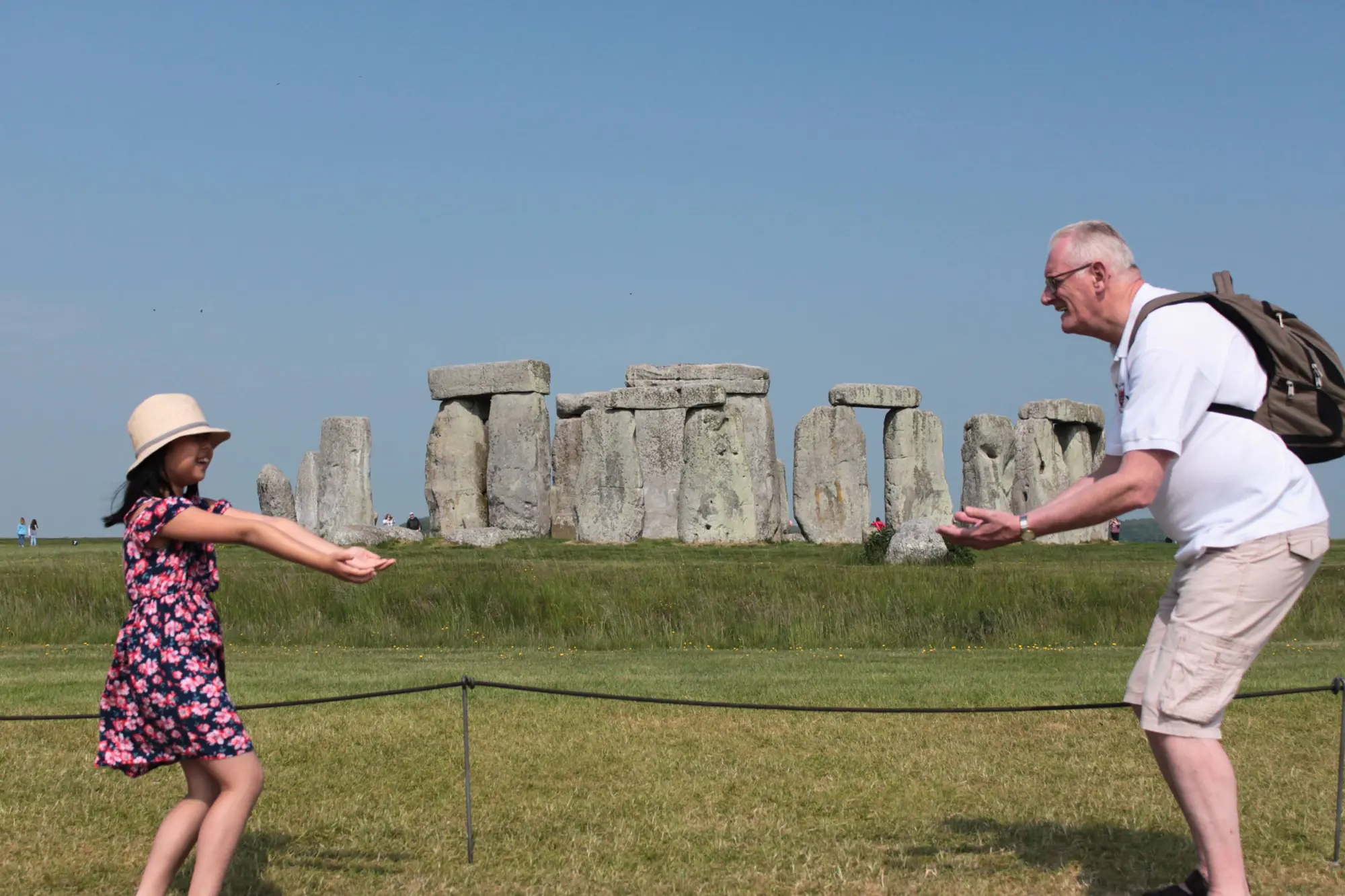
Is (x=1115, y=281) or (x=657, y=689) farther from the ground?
(x=1115, y=281)

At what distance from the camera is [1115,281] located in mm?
4562

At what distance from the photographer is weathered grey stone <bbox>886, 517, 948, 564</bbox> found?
66.2 feet

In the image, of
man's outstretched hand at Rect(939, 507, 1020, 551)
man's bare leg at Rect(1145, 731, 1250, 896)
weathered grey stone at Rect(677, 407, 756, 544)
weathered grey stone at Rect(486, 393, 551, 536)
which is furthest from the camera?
weathered grey stone at Rect(486, 393, 551, 536)

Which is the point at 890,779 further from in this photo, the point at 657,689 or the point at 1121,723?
the point at 657,689

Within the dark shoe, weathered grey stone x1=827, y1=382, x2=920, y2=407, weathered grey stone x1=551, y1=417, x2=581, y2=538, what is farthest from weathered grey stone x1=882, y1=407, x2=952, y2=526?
the dark shoe

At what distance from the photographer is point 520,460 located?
28.2m

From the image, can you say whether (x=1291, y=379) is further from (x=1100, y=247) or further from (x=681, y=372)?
(x=681, y=372)

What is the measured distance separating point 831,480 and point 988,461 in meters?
3.71

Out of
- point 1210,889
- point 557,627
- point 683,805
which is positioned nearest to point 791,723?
point 683,805

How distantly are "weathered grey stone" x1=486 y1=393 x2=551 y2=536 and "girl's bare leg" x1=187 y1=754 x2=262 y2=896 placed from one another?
78.2ft

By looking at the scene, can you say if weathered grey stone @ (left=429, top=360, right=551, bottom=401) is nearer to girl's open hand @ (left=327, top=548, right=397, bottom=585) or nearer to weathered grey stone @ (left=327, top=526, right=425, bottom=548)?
weathered grey stone @ (left=327, top=526, right=425, bottom=548)

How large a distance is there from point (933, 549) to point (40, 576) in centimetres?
1114

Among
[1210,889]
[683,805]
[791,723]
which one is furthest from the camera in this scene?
[791,723]

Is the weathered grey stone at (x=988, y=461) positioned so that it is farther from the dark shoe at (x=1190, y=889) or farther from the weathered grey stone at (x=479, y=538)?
the dark shoe at (x=1190, y=889)
